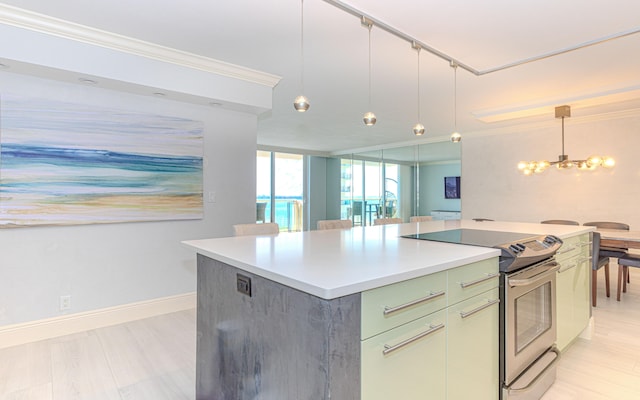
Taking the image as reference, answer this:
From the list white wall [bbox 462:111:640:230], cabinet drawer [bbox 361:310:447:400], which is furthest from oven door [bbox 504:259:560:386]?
white wall [bbox 462:111:640:230]

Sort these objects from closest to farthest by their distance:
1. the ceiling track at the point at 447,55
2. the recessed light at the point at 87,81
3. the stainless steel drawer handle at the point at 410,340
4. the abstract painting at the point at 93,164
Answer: the stainless steel drawer handle at the point at 410,340
the ceiling track at the point at 447,55
the abstract painting at the point at 93,164
the recessed light at the point at 87,81

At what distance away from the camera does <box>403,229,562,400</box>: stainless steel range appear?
1.69 metres

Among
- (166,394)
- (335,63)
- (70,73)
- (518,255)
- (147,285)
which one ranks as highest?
(335,63)

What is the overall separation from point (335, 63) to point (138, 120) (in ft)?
6.30

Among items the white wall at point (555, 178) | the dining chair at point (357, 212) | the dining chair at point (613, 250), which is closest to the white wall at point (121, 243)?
the dining chair at point (613, 250)

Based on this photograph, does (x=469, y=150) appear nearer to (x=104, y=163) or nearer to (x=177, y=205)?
(x=177, y=205)

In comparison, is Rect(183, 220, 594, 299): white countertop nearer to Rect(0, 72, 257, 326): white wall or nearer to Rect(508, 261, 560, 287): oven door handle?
Rect(508, 261, 560, 287): oven door handle

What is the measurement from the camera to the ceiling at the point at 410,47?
7.29 ft

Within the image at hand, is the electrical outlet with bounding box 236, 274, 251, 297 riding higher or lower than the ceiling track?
lower

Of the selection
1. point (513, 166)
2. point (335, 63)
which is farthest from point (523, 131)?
point (335, 63)

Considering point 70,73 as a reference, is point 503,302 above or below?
below

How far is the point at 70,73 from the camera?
2615mm

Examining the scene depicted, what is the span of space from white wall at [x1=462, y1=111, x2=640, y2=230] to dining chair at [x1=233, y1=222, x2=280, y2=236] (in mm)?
5046

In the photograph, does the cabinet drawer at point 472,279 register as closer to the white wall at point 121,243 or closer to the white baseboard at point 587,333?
the white baseboard at point 587,333
